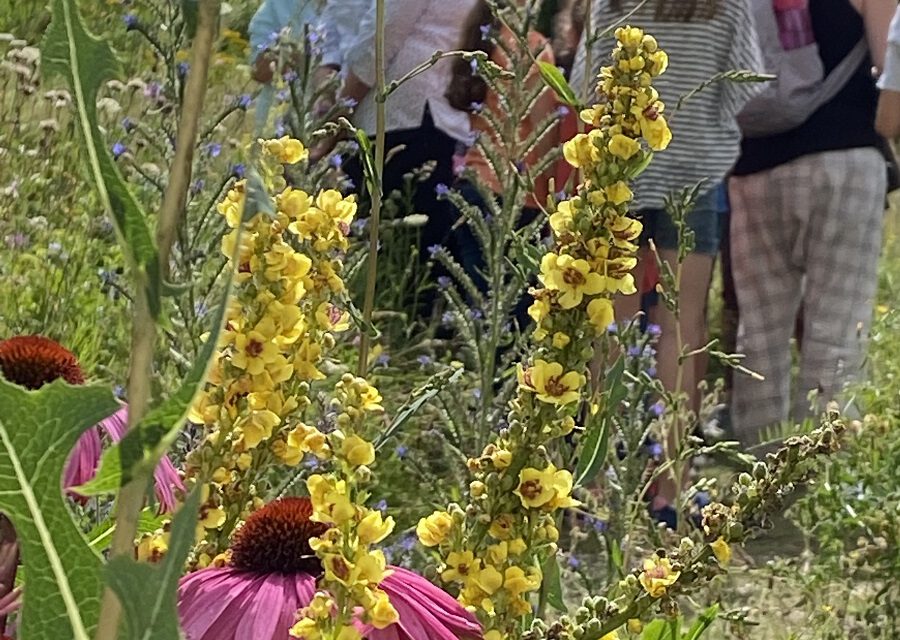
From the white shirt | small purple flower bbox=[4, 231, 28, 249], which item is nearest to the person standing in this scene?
the white shirt

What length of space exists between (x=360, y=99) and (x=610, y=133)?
8.45ft

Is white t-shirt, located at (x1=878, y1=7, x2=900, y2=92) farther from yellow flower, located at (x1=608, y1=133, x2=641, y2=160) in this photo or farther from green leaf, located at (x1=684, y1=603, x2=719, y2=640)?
yellow flower, located at (x1=608, y1=133, x2=641, y2=160)

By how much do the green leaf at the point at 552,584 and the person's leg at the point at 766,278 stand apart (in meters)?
2.75

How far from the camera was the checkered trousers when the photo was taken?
336 cm

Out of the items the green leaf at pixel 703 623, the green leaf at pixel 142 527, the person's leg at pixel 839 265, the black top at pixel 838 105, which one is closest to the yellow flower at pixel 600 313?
→ the green leaf at pixel 142 527

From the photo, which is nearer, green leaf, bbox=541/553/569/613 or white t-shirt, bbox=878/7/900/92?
green leaf, bbox=541/553/569/613

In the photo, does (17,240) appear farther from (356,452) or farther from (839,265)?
(356,452)

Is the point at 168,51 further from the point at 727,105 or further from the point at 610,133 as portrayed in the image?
the point at 727,105

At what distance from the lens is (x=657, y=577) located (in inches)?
21.7

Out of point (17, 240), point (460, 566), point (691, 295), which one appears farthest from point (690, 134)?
point (460, 566)

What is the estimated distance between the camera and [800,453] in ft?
1.89

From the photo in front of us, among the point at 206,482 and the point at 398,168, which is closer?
the point at 206,482

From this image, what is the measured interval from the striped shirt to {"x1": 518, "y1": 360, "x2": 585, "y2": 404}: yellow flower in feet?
6.98

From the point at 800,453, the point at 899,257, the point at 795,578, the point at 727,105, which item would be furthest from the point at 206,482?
the point at 899,257
